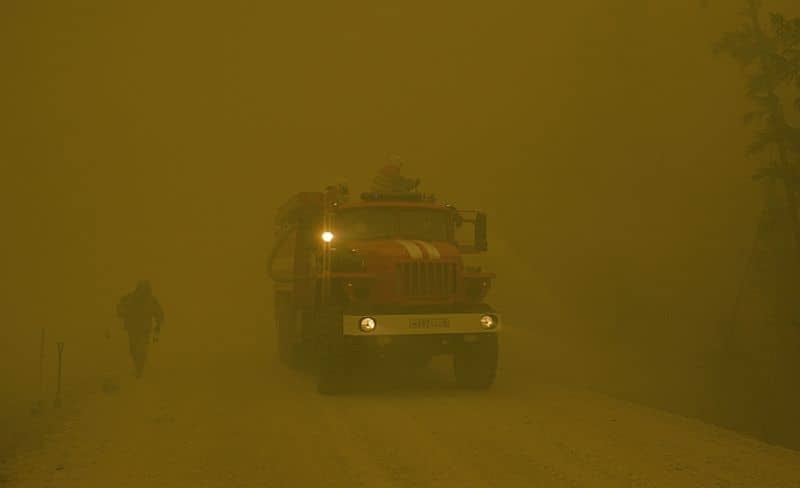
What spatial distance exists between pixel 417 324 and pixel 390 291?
64cm

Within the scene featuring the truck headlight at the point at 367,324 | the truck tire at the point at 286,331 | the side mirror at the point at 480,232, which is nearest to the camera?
the truck headlight at the point at 367,324

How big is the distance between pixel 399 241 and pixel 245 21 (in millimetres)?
88425

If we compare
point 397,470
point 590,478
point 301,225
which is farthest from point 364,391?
point 590,478

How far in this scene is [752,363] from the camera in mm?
26938

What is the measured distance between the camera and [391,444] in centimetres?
804

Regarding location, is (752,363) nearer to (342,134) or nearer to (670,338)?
(670,338)

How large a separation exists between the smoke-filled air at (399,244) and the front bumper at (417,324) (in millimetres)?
35

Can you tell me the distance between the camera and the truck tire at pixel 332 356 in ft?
35.1

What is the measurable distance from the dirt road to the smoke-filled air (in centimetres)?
6

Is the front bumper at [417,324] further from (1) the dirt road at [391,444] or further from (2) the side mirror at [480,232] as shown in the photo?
(2) the side mirror at [480,232]

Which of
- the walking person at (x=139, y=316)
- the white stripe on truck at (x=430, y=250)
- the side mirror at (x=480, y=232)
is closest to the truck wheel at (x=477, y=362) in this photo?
the white stripe on truck at (x=430, y=250)

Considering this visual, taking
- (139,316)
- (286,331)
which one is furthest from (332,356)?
(139,316)

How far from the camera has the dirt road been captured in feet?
22.1

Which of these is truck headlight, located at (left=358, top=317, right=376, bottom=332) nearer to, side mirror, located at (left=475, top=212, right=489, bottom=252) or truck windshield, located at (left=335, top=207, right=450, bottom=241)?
truck windshield, located at (left=335, top=207, right=450, bottom=241)
